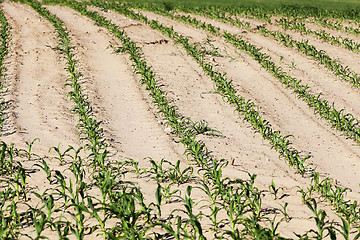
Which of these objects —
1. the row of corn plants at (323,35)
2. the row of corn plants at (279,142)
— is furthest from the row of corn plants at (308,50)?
the row of corn plants at (279,142)

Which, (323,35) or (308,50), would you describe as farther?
(323,35)

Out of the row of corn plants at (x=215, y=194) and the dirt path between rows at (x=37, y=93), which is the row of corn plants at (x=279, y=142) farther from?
the dirt path between rows at (x=37, y=93)

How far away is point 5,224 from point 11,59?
6.44 metres

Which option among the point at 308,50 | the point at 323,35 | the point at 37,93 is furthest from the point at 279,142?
the point at 323,35

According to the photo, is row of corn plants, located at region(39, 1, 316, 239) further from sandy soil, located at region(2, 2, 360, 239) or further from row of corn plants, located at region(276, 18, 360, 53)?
row of corn plants, located at region(276, 18, 360, 53)

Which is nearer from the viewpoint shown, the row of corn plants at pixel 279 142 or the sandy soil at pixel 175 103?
the row of corn plants at pixel 279 142

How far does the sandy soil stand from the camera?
5.30 meters

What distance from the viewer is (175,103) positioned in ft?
23.9

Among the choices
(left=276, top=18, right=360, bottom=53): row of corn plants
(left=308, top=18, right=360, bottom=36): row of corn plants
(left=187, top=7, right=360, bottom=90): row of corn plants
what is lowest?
(left=187, top=7, right=360, bottom=90): row of corn plants

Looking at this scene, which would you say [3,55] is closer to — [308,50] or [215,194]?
[215,194]

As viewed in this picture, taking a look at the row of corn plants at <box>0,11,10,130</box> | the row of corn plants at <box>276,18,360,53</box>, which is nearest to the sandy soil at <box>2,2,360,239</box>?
the row of corn plants at <box>0,11,10,130</box>

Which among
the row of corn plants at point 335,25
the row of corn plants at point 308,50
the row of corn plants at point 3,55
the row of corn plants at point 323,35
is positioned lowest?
the row of corn plants at point 3,55

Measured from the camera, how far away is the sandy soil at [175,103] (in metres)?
5.30

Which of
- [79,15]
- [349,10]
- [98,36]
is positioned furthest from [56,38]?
[349,10]
